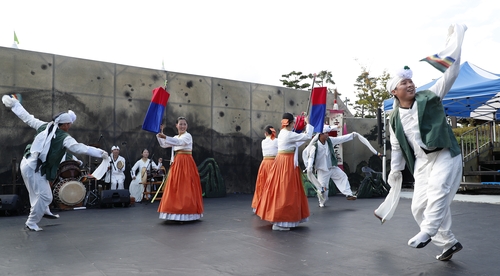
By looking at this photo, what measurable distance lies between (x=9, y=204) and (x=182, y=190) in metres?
3.51

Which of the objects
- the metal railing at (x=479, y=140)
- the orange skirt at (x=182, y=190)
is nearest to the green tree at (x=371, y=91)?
the metal railing at (x=479, y=140)

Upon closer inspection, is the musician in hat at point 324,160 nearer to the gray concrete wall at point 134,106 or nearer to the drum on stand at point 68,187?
the gray concrete wall at point 134,106

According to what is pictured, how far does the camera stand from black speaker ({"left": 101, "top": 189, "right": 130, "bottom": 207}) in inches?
326

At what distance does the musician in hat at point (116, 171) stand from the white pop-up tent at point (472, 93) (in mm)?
7061

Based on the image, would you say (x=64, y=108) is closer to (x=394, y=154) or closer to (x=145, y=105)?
(x=145, y=105)

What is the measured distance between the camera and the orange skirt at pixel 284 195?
5.19 metres

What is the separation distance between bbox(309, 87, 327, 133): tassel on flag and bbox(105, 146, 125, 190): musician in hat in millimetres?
5559

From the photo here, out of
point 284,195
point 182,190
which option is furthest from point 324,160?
point 182,190

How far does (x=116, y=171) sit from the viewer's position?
9.41 metres

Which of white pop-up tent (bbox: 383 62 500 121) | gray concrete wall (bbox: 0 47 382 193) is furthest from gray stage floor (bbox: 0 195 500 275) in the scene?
white pop-up tent (bbox: 383 62 500 121)

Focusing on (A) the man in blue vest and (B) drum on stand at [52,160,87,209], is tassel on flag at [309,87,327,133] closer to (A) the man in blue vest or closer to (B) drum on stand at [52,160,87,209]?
(A) the man in blue vest

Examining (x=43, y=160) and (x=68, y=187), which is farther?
(x=68, y=187)

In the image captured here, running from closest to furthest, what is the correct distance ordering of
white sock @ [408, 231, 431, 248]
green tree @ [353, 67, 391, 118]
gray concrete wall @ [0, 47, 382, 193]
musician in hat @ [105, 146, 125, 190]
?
1. white sock @ [408, 231, 431, 248]
2. gray concrete wall @ [0, 47, 382, 193]
3. musician in hat @ [105, 146, 125, 190]
4. green tree @ [353, 67, 391, 118]

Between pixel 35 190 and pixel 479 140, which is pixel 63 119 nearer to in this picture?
pixel 35 190
